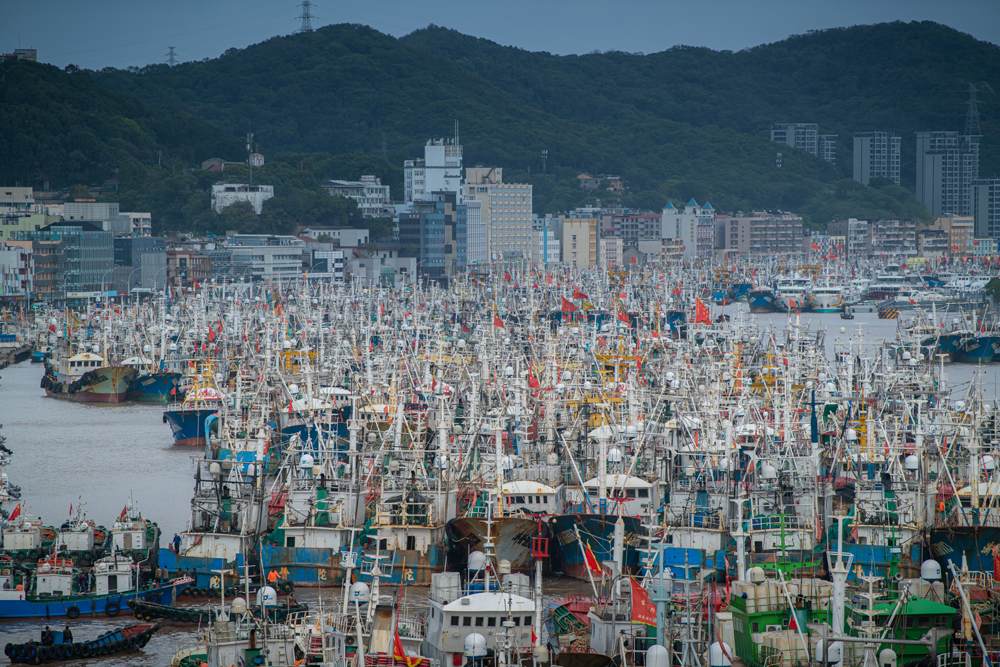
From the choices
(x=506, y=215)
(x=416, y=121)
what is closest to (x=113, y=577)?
(x=506, y=215)

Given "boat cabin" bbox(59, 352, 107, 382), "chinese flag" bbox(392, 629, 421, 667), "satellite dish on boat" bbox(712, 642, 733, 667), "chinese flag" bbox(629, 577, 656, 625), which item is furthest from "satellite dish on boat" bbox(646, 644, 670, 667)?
"boat cabin" bbox(59, 352, 107, 382)

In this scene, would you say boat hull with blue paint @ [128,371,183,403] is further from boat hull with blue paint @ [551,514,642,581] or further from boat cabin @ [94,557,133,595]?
boat hull with blue paint @ [551,514,642,581]

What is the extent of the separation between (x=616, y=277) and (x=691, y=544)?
95.4m

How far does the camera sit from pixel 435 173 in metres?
140

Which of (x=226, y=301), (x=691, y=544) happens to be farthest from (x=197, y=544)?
(x=226, y=301)

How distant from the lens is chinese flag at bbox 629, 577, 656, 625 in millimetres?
15461

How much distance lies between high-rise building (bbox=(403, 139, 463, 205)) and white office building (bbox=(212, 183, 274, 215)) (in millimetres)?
18051

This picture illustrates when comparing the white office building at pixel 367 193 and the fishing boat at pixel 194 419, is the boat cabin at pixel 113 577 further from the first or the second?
the white office building at pixel 367 193

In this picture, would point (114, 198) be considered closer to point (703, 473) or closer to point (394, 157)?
point (394, 157)

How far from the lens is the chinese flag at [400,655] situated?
14.8 m

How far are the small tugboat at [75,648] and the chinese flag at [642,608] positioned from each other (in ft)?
25.1

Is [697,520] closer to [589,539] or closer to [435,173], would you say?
[589,539]

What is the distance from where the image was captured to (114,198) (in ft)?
409

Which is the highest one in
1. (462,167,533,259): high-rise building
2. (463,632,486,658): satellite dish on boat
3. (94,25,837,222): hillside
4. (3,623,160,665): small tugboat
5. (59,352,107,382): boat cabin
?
(94,25,837,222): hillside
